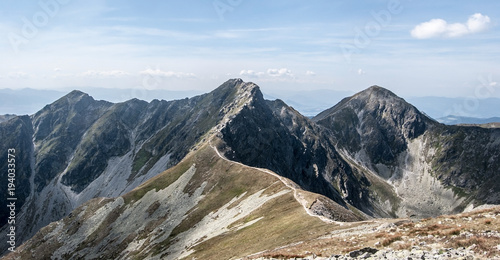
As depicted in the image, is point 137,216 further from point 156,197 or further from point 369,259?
point 369,259

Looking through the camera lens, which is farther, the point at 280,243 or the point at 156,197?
the point at 156,197

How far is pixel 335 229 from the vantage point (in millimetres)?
45406

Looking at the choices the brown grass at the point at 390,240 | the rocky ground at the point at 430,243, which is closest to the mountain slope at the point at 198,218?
the rocky ground at the point at 430,243

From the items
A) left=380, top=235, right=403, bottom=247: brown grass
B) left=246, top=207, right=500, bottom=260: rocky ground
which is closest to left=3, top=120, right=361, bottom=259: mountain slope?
left=246, top=207, right=500, bottom=260: rocky ground

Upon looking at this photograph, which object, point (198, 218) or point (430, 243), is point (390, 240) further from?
point (198, 218)

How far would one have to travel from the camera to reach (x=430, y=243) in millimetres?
25766

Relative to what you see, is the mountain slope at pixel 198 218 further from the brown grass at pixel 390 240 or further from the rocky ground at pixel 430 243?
the brown grass at pixel 390 240

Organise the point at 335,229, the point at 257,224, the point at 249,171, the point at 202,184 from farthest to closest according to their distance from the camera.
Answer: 1. the point at 202,184
2. the point at 249,171
3. the point at 257,224
4. the point at 335,229

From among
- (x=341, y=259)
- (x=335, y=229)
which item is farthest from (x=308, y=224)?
(x=341, y=259)

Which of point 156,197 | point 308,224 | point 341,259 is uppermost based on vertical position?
point 341,259

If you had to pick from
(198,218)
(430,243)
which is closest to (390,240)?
(430,243)

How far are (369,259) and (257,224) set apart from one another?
40.4 m

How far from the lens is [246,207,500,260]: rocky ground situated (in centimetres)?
2251

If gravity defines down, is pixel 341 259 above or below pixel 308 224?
above
